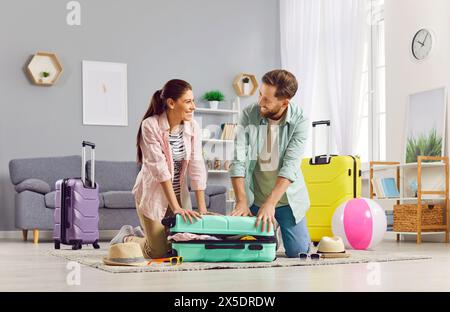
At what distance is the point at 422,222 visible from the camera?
604 centimetres

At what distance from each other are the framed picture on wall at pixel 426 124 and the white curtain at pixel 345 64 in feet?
2.41

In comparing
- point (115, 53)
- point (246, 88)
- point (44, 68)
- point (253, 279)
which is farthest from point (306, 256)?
point (246, 88)

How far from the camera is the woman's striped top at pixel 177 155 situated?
3.60m

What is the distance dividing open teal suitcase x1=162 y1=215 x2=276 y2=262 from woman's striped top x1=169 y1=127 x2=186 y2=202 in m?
0.32

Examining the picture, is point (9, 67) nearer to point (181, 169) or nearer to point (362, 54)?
point (362, 54)

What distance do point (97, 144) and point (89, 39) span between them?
114 centimetres

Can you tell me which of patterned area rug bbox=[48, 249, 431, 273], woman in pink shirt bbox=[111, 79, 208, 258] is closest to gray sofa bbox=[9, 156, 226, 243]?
patterned area rug bbox=[48, 249, 431, 273]

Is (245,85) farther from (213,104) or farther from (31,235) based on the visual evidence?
(31,235)

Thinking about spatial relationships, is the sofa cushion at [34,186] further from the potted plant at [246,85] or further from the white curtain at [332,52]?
the white curtain at [332,52]

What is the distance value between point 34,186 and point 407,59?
11.9ft

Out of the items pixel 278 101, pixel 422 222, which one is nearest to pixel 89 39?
pixel 422 222

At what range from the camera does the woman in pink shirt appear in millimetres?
3490

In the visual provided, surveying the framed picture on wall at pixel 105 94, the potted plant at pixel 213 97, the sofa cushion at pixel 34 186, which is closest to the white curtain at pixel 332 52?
the potted plant at pixel 213 97

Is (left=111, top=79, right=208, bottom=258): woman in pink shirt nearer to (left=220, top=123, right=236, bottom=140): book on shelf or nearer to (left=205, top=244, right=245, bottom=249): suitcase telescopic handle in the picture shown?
(left=205, top=244, right=245, bottom=249): suitcase telescopic handle
